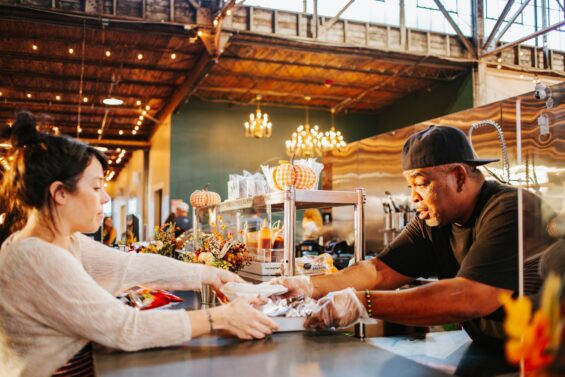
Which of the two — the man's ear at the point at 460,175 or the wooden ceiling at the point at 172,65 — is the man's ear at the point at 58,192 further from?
the wooden ceiling at the point at 172,65

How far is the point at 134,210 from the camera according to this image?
2216cm

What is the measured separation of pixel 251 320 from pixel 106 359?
0.49 meters

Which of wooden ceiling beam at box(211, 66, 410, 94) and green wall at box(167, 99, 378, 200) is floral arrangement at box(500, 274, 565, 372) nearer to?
wooden ceiling beam at box(211, 66, 410, 94)

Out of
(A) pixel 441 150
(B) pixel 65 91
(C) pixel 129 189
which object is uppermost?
(B) pixel 65 91

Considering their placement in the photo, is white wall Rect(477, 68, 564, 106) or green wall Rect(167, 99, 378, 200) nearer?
white wall Rect(477, 68, 564, 106)

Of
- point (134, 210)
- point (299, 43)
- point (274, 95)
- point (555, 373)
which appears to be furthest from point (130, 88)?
point (555, 373)

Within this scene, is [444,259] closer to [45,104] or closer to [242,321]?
[242,321]

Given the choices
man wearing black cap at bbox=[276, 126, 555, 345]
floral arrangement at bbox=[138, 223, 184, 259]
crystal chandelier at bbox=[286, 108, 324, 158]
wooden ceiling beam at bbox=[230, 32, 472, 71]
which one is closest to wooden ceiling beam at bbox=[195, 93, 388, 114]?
crystal chandelier at bbox=[286, 108, 324, 158]

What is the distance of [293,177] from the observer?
10.4 ft

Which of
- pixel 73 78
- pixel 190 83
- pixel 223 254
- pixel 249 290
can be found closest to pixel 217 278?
pixel 249 290

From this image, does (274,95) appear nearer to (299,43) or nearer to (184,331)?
(299,43)

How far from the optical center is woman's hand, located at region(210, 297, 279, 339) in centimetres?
187

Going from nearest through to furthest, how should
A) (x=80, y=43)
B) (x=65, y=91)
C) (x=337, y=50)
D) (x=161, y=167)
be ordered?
(x=80, y=43)
(x=337, y=50)
(x=65, y=91)
(x=161, y=167)

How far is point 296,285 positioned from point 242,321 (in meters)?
0.69
